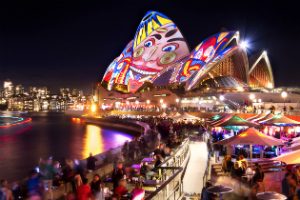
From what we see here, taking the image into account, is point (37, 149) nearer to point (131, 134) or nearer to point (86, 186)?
point (131, 134)

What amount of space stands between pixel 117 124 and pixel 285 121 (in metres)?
40.3

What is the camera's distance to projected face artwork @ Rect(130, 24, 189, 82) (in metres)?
71.6

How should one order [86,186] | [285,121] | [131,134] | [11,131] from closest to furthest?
1. [86,186]
2. [285,121]
3. [131,134]
4. [11,131]

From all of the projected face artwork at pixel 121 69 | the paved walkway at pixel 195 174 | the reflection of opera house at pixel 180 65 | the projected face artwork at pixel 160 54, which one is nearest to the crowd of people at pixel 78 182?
the paved walkway at pixel 195 174

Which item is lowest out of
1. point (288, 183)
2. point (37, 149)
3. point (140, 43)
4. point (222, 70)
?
point (37, 149)

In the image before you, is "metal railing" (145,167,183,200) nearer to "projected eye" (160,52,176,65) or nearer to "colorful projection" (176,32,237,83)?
"colorful projection" (176,32,237,83)

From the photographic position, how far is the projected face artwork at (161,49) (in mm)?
71625

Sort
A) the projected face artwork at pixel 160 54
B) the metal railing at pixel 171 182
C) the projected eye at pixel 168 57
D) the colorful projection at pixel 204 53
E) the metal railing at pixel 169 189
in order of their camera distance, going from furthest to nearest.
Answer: the projected eye at pixel 168 57 → the projected face artwork at pixel 160 54 → the colorful projection at pixel 204 53 → the metal railing at pixel 171 182 → the metal railing at pixel 169 189

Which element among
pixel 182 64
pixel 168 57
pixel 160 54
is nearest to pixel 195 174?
pixel 182 64

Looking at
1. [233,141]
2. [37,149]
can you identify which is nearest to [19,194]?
[233,141]

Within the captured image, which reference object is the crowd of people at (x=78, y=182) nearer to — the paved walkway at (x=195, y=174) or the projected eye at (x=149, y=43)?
the paved walkway at (x=195, y=174)

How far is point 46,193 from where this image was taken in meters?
9.43

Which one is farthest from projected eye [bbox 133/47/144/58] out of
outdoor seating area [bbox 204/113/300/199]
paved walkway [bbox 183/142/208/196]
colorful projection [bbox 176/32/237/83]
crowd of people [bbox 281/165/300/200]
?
crowd of people [bbox 281/165/300/200]

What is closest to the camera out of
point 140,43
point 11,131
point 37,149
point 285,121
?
point 285,121
